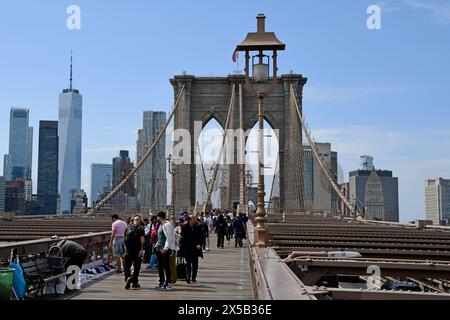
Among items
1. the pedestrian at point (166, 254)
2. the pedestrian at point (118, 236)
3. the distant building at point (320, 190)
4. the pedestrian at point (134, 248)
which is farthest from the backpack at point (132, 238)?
the distant building at point (320, 190)

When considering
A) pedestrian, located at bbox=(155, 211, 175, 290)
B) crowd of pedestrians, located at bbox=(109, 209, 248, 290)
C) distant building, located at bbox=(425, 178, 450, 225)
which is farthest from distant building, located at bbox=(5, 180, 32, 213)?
pedestrian, located at bbox=(155, 211, 175, 290)

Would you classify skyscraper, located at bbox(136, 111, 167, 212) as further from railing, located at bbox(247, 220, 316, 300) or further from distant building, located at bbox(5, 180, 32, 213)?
railing, located at bbox(247, 220, 316, 300)

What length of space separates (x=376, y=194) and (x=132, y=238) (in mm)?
112404

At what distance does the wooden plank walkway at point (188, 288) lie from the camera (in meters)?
10.4

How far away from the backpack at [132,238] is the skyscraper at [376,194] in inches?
3843

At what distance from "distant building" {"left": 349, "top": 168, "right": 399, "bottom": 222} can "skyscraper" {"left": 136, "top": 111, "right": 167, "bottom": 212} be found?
3975cm

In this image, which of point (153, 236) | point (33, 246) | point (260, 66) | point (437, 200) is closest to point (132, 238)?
point (33, 246)

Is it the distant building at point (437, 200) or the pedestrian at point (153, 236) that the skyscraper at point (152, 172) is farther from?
the distant building at point (437, 200)

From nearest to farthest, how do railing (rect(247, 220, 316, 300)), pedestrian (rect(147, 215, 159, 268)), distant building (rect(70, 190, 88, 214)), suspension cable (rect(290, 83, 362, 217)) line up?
railing (rect(247, 220, 316, 300)) < pedestrian (rect(147, 215, 159, 268)) < suspension cable (rect(290, 83, 362, 217)) < distant building (rect(70, 190, 88, 214))

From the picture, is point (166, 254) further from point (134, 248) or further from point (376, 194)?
point (376, 194)

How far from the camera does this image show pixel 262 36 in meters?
14.2

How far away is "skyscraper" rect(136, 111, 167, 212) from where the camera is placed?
234 feet
